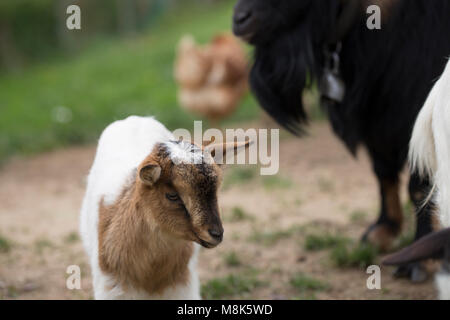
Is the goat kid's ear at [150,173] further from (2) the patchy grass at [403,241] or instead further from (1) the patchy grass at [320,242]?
(2) the patchy grass at [403,241]

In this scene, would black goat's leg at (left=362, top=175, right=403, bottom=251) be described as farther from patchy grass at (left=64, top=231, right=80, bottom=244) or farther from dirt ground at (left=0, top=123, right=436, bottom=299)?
patchy grass at (left=64, top=231, right=80, bottom=244)

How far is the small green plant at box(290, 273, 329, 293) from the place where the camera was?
13.5 ft

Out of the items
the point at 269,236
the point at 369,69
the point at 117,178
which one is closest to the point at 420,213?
the point at 369,69

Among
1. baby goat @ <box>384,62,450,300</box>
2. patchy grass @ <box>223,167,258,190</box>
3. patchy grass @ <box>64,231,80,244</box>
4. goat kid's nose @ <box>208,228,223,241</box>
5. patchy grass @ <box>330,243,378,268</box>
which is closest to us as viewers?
baby goat @ <box>384,62,450,300</box>

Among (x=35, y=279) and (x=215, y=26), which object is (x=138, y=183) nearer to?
(x=35, y=279)

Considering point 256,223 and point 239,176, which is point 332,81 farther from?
point 239,176

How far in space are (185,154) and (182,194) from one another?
0.59ft

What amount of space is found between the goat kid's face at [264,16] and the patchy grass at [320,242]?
1.68 meters

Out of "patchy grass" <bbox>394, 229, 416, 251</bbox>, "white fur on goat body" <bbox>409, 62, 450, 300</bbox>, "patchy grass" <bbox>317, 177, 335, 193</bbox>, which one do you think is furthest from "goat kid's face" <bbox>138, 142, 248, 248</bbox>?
"patchy grass" <bbox>317, 177, 335, 193</bbox>

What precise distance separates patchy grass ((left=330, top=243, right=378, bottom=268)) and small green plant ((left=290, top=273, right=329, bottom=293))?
34 cm

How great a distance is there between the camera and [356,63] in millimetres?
3959

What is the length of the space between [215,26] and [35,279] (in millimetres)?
11109

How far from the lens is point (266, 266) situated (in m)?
4.62
